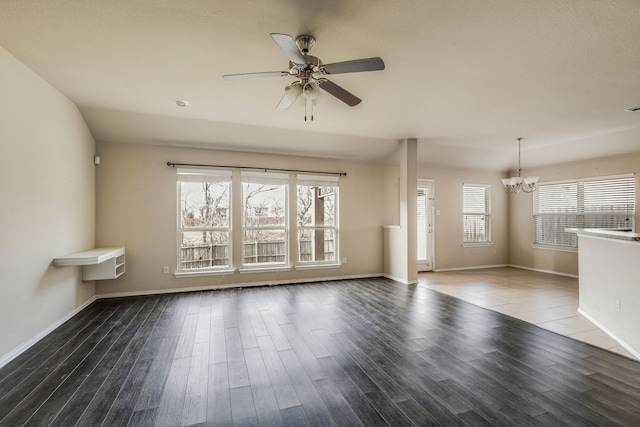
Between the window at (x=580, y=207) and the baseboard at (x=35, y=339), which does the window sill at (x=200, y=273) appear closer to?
the baseboard at (x=35, y=339)

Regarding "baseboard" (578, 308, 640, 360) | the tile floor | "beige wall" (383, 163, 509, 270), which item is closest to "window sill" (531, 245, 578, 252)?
the tile floor

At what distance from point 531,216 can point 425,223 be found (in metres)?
2.64

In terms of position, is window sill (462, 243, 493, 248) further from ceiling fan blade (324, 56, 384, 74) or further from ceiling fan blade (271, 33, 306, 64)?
ceiling fan blade (271, 33, 306, 64)

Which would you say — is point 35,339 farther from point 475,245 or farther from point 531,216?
point 531,216

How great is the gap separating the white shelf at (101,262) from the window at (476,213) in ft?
23.5

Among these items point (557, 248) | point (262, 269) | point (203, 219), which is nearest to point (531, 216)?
Result: point (557, 248)

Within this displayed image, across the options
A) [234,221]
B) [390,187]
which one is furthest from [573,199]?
[234,221]

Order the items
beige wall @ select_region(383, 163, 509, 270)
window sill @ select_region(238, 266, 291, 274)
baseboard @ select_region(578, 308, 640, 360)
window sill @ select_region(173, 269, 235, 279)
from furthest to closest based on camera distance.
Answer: beige wall @ select_region(383, 163, 509, 270)
window sill @ select_region(238, 266, 291, 274)
window sill @ select_region(173, 269, 235, 279)
baseboard @ select_region(578, 308, 640, 360)

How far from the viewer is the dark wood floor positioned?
1921 millimetres

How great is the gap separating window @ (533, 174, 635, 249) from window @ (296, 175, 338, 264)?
4.95 metres

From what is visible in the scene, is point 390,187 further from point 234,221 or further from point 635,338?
point 635,338

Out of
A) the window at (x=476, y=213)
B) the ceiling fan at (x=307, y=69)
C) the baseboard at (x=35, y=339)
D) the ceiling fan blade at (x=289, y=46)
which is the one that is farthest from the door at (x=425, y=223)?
the baseboard at (x=35, y=339)

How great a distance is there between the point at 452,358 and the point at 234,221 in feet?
13.3

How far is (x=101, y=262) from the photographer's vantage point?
3.97 metres
